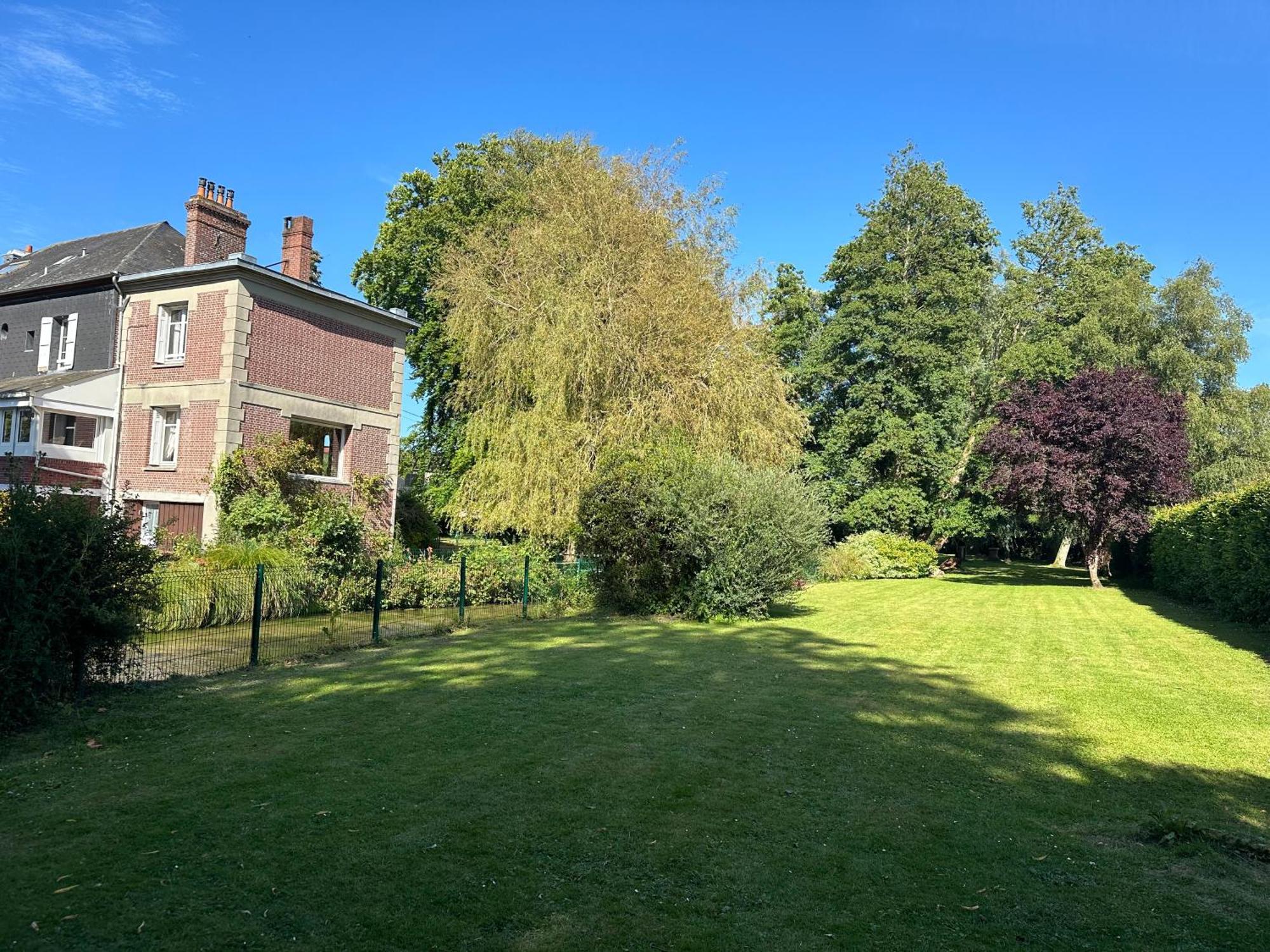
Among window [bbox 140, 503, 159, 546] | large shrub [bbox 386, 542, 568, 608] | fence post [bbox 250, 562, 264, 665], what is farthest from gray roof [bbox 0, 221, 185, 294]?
fence post [bbox 250, 562, 264, 665]

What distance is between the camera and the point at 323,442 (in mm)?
24891

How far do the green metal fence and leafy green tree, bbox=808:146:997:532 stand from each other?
20.4 meters

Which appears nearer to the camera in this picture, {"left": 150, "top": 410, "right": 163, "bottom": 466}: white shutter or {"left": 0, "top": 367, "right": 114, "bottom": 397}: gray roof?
{"left": 0, "top": 367, "right": 114, "bottom": 397}: gray roof

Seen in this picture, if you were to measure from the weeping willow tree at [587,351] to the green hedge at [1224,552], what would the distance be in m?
11.4

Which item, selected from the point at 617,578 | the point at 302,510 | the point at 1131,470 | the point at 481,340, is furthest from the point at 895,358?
the point at 302,510

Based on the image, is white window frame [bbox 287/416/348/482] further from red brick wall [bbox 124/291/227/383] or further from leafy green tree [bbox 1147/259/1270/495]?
leafy green tree [bbox 1147/259/1270/495]

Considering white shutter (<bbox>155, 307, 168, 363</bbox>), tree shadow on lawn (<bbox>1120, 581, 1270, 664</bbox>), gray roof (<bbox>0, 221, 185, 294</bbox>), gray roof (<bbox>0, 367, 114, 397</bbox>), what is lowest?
tree shadow on lawn (<bbox>1120, 581, 1270, 664</bbox>)

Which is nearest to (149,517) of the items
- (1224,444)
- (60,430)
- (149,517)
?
(149,517)

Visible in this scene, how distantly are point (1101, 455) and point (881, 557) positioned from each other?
953 centimetres

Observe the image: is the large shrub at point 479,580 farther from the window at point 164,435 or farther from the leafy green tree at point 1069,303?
the leafy green tree at point 1069,303

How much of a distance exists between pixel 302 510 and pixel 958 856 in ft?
61.4

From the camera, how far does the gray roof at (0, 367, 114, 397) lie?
71.4 ft

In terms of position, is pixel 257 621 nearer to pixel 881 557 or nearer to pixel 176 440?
pixel 176 440

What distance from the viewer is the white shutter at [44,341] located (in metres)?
25.2
